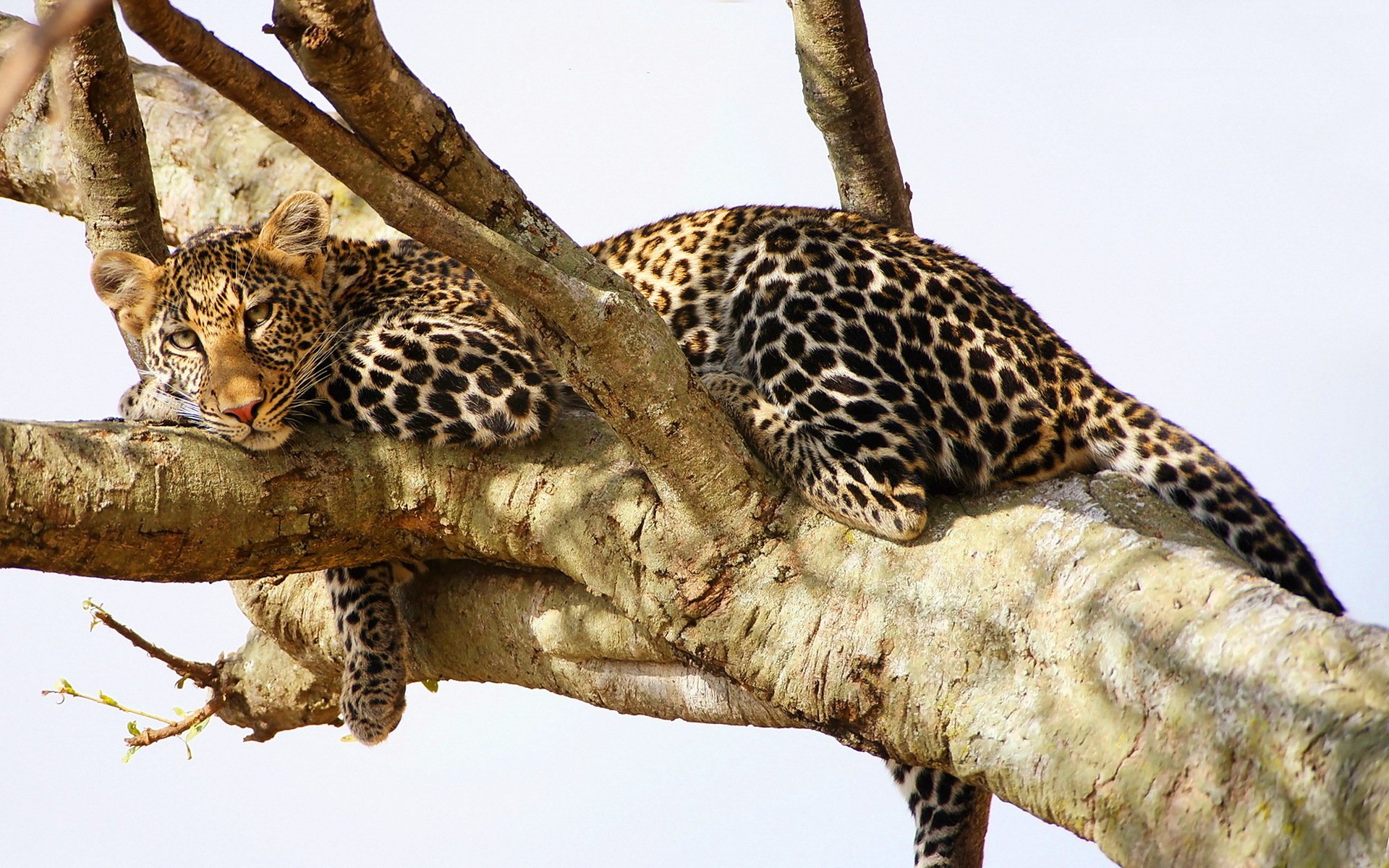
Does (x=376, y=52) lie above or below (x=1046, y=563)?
above

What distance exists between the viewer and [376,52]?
10.6ft

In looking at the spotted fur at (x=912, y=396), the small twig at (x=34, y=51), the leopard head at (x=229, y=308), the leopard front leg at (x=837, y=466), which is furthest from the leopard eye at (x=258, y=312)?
the small twig at (x=34, y=51)

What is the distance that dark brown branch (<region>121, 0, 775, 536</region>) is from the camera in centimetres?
299

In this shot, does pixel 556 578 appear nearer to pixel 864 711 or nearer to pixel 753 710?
pixel 753 710

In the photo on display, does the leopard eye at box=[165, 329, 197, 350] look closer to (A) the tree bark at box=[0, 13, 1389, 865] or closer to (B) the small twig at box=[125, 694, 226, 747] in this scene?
(A) the tree bark at box=[0, 13, 1389, 865]

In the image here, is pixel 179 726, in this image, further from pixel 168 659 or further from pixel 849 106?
pixel 849 106

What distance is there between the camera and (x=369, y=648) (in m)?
5.54

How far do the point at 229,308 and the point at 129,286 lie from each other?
1.72ft

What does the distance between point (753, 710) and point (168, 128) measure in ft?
17.4

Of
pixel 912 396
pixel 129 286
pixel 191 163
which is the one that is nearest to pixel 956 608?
pixel 912 396

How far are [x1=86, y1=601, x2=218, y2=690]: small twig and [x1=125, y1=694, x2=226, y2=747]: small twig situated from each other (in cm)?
9

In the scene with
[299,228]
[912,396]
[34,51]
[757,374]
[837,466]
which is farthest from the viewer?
[299,228]

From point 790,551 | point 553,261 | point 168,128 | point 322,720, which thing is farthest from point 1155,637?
point 168,128

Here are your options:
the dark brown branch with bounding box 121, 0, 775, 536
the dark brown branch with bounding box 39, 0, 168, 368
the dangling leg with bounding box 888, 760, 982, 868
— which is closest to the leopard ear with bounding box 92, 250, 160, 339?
the dark brown branch with bounding box 39, 0, 168, 368
